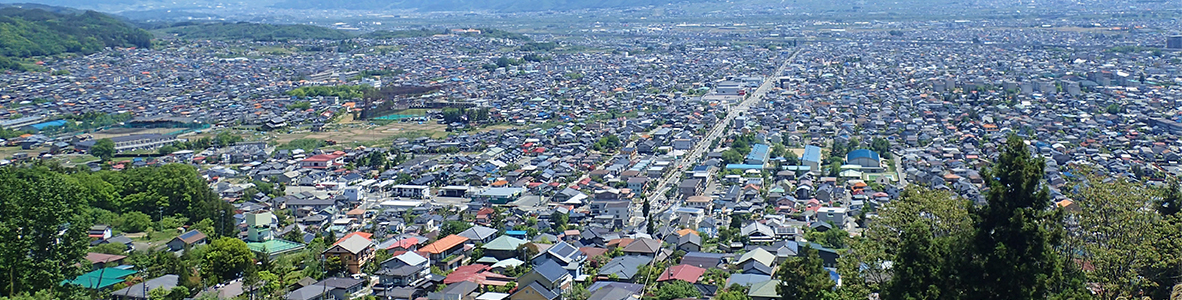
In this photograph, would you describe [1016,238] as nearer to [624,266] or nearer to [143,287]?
[624,266]

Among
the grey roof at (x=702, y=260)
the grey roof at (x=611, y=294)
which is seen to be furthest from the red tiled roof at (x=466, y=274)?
the grey roof at (x=702, y=260)

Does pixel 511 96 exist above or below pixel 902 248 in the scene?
below

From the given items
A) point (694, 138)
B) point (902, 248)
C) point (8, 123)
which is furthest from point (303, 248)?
point (8, 123)

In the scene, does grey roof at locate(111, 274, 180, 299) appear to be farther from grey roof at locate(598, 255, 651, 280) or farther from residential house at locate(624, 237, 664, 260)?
residential house at locate(624, 237, 664, 260)

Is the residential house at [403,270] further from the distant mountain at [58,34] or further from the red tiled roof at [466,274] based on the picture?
the distant mountain at [58,34]

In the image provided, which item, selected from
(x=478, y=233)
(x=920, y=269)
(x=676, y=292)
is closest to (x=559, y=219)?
(x=478, y=233)

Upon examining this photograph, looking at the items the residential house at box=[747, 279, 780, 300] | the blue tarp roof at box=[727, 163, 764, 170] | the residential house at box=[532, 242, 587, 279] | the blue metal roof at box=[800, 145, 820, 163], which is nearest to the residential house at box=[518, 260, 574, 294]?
→ the residential house at box=[532, 242, 587, 279]

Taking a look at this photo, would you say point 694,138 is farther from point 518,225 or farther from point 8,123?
point 8,123

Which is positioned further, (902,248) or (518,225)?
(518,225)
